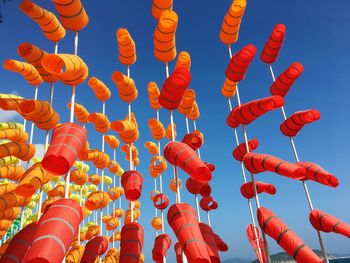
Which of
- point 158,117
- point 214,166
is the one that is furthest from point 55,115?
point 214,166

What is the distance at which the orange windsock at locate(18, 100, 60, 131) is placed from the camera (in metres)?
5.64

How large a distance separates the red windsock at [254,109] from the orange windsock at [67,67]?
11.5ft

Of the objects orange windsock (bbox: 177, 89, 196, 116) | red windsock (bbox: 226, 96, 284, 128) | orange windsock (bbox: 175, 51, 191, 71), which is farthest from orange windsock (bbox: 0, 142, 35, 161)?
red windsock (bbox: 226, 96, 284, 128)

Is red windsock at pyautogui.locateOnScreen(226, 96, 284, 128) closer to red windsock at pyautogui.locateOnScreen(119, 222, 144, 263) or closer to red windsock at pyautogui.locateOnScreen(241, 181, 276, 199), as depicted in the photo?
red windsock at pyautogui.locateOnScreen(241, 181, 276, 199)

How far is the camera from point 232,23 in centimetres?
754

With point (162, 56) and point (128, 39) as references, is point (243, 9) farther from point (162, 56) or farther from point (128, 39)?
point (128, 39)

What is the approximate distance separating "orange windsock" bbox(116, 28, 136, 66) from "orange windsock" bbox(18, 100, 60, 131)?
2.45m

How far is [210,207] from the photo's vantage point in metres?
8.99

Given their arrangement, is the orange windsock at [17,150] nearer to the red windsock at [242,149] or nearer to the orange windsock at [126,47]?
the orange windsock at [126,47]

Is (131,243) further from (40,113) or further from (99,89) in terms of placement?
(99,89)

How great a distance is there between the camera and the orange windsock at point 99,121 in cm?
883

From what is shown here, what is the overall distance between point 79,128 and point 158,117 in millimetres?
5225

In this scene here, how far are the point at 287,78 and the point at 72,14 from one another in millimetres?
5372

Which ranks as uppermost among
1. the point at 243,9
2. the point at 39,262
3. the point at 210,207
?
the point at 243,9
